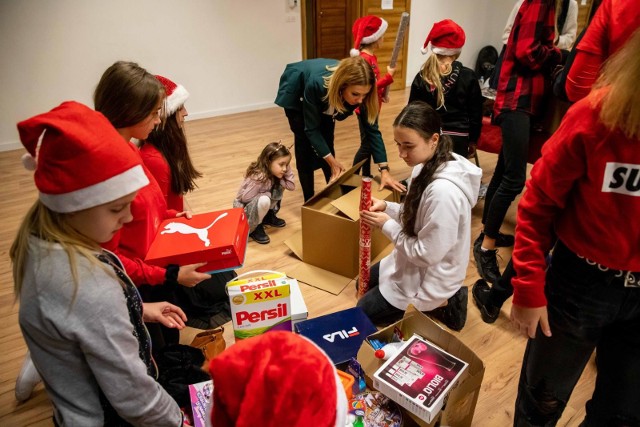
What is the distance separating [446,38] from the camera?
8.59 feet

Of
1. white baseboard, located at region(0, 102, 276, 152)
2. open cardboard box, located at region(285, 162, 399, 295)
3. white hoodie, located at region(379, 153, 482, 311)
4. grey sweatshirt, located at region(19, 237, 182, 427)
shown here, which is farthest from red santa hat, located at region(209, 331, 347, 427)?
white baseboard, located at region(0, 102, 276, 152)

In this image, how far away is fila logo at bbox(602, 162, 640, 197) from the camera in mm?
833

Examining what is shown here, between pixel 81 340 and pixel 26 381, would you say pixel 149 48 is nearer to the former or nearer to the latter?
pixel 26 381

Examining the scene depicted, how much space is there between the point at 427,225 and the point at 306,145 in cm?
139

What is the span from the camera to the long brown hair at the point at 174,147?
1.87 meters

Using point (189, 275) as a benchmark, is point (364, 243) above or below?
below

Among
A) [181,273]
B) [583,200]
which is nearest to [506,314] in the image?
[583,200]

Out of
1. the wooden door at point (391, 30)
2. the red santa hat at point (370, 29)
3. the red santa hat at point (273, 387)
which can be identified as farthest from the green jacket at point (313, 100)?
the wooden door at point (391, 30)

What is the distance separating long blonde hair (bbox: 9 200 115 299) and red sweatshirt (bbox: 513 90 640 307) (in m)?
0.92

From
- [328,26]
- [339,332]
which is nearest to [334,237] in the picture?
[339,332]

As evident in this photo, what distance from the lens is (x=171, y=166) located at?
1898 mm

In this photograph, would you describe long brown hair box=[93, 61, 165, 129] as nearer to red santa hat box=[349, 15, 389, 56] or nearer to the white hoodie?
the white hoodie

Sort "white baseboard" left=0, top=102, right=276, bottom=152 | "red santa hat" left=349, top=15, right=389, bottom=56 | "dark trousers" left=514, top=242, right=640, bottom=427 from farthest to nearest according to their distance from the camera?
"white baseboard" left=0, top=102, right=276, bottom=152, "red santa hat" left=349, top=15, right=389, bottom=56, "dark trousers" left=514, top=242, right=640, bottom=427

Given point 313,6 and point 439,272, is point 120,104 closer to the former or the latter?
point 439,272
